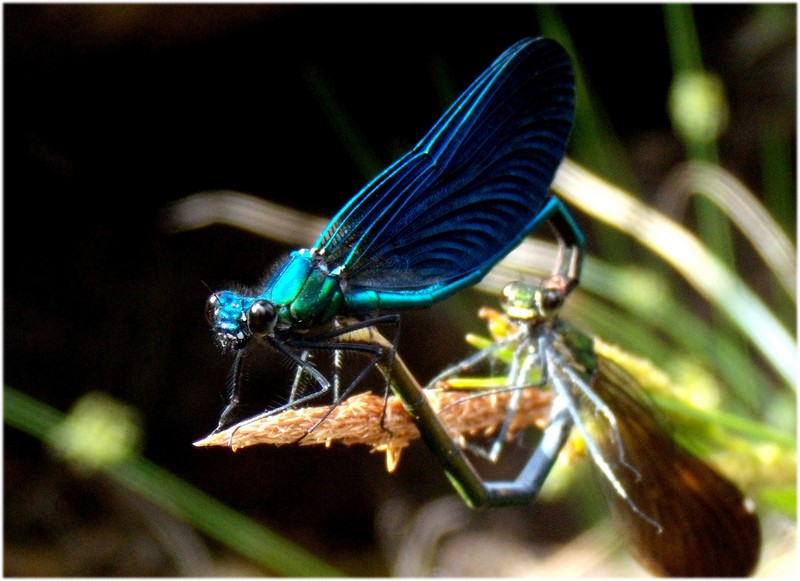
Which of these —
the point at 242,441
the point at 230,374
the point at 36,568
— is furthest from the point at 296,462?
the point at 242,441

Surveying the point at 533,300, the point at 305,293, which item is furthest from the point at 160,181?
the point at 305,293

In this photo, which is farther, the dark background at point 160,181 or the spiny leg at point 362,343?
the dark background at point 160,181

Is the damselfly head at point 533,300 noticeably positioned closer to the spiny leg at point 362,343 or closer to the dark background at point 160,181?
the spiny leg at point 362,343

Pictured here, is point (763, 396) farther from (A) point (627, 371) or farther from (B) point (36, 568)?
(B) point (36, 568)

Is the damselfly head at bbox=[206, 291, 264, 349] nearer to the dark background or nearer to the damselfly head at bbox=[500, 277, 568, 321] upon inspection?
the damselfly head at bbox=[500, 277, 568, 321]

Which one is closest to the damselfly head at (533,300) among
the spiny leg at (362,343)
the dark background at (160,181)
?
the spiny leg at (362,343)

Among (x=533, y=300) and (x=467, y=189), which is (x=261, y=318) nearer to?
Result: (x=467, y=189)

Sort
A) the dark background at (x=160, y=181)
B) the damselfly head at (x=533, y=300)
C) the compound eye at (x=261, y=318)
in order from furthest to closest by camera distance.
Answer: the dark background at (x=160, y=181) < the damselfly head at (x=533, y=300) < the compound eye at (x=261, y=318)

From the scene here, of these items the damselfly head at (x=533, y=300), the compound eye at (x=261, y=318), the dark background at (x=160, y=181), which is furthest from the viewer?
the dark background at (x=160, y=181)
